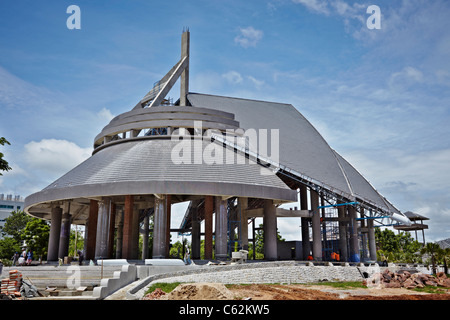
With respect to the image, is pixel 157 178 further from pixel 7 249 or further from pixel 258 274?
pixel 7 249

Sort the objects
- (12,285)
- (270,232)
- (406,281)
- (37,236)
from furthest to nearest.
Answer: (37,236) → (270,232) → (406,281) → (12,285)

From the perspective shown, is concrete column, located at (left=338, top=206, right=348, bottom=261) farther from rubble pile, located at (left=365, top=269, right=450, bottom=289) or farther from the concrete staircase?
the concrete staircase

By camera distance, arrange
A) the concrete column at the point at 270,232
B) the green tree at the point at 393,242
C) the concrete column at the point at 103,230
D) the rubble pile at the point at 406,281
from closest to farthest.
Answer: the rubble pile at the point at 406,281, the concrete column at the point at 103,230, the concrete column at the point at 270,232, the green tree at the point at 393,242

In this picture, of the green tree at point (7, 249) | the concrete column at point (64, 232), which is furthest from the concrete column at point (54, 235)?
the green tree at point (7, 249)

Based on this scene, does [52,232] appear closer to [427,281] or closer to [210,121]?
[210,121]

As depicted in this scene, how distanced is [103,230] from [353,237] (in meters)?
24.8

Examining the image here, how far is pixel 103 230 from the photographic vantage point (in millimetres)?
33438

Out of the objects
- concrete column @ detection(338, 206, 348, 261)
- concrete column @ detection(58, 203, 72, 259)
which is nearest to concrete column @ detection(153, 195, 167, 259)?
concrete column @ detection(58, 203, 72, 259)

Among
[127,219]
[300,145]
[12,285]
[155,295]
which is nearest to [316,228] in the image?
[300,145]

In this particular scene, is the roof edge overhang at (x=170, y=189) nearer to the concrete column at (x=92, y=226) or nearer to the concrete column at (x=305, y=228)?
the concrete column at (x=92, y=226)

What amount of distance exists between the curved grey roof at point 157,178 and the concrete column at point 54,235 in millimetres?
3714

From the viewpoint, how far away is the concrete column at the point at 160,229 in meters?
31.1
